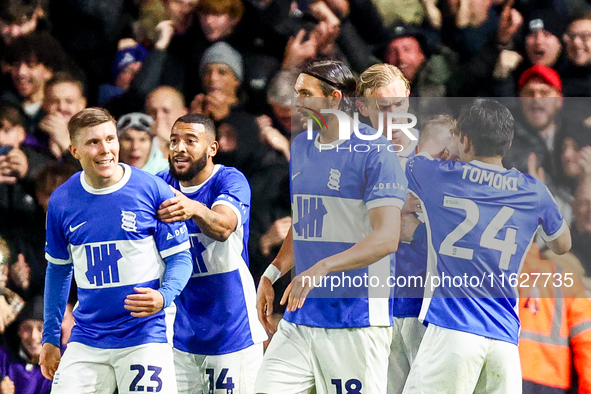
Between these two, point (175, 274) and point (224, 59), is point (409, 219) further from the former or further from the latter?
point (224, 59)

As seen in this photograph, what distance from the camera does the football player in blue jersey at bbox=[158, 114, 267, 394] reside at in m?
3.01

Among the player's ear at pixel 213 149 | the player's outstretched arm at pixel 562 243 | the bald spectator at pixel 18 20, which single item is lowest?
the player's outstretched arm at pixel 562 243

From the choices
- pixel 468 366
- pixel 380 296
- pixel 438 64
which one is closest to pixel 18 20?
pixel 438 64

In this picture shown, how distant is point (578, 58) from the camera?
3.37 m

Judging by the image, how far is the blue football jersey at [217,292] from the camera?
119 inches

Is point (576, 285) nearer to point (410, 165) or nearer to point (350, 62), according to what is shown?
point (410, 165)

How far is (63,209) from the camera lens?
2777 mm

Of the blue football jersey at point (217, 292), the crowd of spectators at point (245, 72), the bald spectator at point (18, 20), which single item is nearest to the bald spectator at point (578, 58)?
the crowd of spectators at point (245, 72)

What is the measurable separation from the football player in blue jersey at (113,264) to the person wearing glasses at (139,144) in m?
0.44

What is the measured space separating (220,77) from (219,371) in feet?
4.88

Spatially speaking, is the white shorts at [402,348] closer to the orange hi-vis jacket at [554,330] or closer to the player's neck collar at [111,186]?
the orange hi-vis jacket at [554,330]

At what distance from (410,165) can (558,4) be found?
1.26 metres

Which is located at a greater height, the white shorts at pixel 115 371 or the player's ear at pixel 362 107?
the player's ear at pixel 362 107

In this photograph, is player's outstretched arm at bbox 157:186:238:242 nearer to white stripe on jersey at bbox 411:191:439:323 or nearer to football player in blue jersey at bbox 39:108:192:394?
football player in blue jersey at bbox 39:108:192:394
